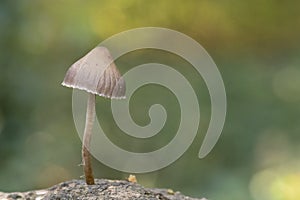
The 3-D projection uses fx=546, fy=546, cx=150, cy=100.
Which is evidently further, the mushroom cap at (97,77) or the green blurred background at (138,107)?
the green blurred background at (138,107)

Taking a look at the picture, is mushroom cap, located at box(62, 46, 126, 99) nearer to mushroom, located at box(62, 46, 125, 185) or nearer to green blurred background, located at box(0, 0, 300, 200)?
mushroom, located at box(62, 46, 125, 185)

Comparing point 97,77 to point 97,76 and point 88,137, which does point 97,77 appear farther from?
point 88,137

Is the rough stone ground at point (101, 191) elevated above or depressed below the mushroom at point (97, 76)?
below

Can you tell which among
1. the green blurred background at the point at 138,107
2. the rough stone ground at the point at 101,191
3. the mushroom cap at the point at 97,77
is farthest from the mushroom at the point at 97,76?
the green blurred background at the point at 138,107

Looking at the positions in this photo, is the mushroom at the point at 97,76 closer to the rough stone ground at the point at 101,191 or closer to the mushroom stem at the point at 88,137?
the mushroom stem at the point at 88,137

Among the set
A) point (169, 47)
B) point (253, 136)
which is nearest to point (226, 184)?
point (253, 136)

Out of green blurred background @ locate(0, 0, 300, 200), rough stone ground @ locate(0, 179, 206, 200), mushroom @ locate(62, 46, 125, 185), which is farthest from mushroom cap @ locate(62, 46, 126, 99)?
green blurred background @ locate(0, 0, 300, 200)
